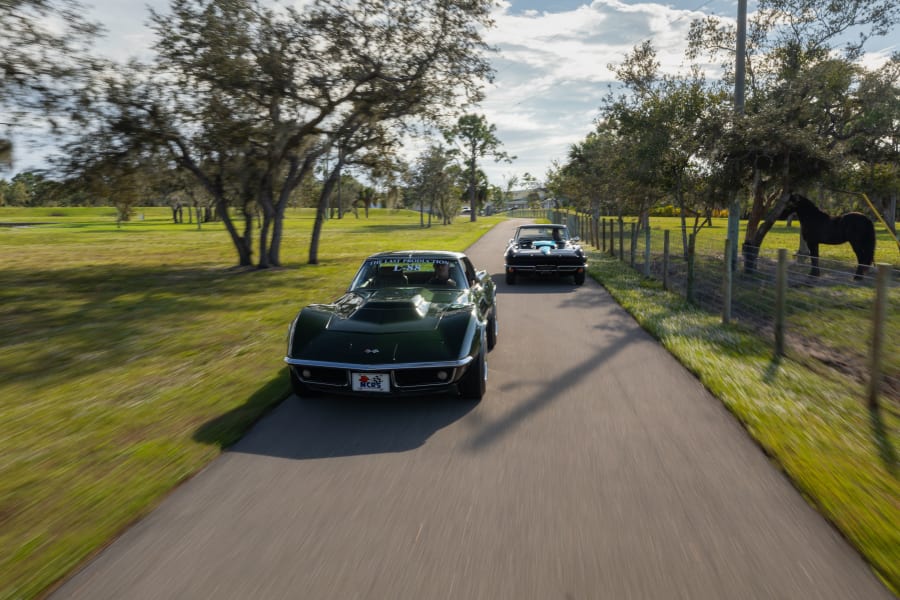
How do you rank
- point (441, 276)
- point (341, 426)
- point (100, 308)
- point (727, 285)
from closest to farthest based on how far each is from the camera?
point (341, 426)
point (441, 276)
point (727, 285)
point (100, 308)

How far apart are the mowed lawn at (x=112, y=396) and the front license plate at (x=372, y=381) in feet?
3.28

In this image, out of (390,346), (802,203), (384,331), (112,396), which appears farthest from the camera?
(802,203)

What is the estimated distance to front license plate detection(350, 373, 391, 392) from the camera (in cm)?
500

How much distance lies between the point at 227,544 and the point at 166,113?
17.0 meters

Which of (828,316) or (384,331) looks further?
(828,316)

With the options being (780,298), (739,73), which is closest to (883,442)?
(780,298)

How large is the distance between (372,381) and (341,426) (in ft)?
1.49

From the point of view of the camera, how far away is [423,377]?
5.07 metres

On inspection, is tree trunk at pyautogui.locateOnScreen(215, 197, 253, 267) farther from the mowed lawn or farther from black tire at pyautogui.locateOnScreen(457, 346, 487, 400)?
black tire at pyautogui.locateOnScreen(457, 346, 487, 400)

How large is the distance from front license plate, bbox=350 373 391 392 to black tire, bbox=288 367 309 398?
0.62 meters

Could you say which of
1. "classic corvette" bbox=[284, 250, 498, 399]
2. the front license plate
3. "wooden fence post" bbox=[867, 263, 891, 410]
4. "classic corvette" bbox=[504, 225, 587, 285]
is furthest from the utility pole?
the front license plate

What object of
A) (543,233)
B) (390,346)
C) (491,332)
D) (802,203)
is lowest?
(491,332)

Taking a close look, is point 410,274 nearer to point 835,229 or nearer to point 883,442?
point 883,442

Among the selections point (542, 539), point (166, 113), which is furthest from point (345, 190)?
point (542, 539)
